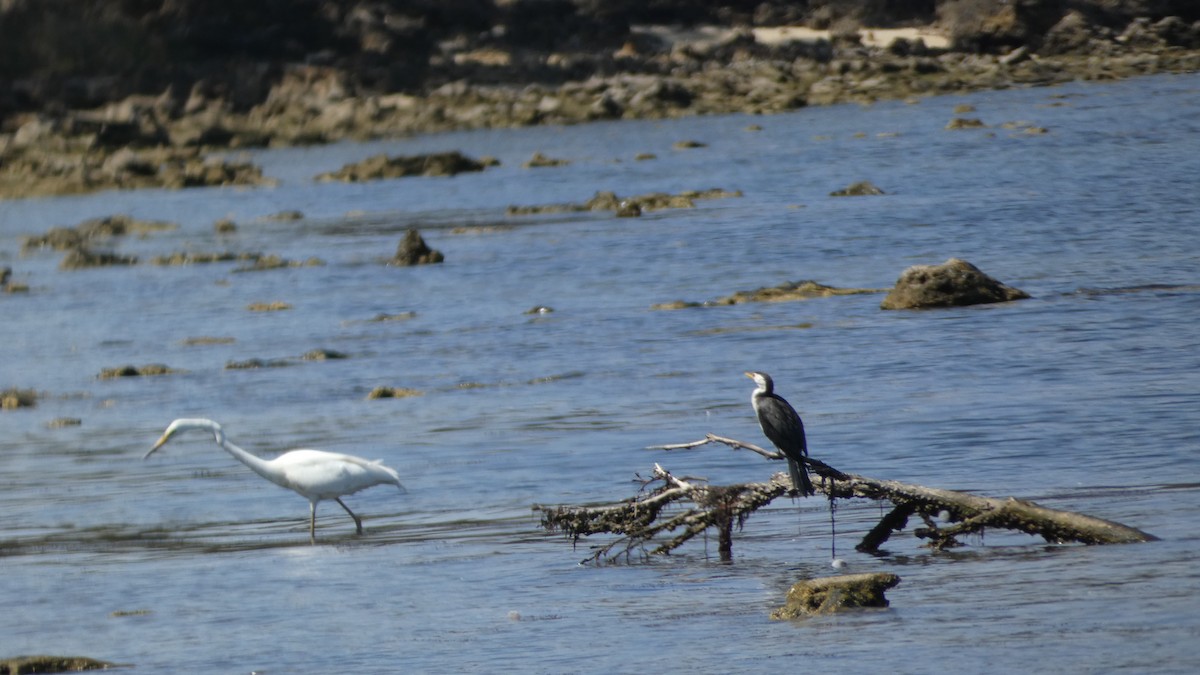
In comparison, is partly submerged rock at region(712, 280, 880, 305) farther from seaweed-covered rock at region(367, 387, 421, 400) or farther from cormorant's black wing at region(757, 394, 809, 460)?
cormorant's black wing at region(757, 394, 809, 460)

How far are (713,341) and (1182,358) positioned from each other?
641cm

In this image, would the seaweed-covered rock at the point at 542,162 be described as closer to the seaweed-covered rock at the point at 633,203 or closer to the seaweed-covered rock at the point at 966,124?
the seaweed-covered rock at the point at 966,124

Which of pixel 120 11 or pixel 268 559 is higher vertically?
pixel 120 11

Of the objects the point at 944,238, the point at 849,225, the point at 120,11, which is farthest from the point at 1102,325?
the point at 120,11

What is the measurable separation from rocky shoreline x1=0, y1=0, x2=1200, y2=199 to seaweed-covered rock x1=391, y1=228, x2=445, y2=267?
32284 mm

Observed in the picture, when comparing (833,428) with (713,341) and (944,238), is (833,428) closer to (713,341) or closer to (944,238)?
(713,341)

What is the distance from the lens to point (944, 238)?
110 feet

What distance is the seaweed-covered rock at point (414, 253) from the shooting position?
1444 inches

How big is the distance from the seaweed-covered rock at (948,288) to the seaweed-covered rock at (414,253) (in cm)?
1352

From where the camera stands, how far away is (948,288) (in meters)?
24.8

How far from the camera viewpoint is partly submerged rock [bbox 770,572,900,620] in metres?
10.5

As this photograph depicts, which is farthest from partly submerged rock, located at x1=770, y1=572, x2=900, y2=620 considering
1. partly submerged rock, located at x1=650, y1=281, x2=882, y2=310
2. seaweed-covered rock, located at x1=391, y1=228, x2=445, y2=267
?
seaweed-covered rock, located at x1=391, y1=228, x2=445, y2=267

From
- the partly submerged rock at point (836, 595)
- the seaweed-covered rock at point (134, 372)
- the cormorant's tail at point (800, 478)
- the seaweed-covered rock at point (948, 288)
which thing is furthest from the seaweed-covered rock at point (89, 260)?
the partly submerged rock at point (836, 595)

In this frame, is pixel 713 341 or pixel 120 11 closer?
pixel 713 341
